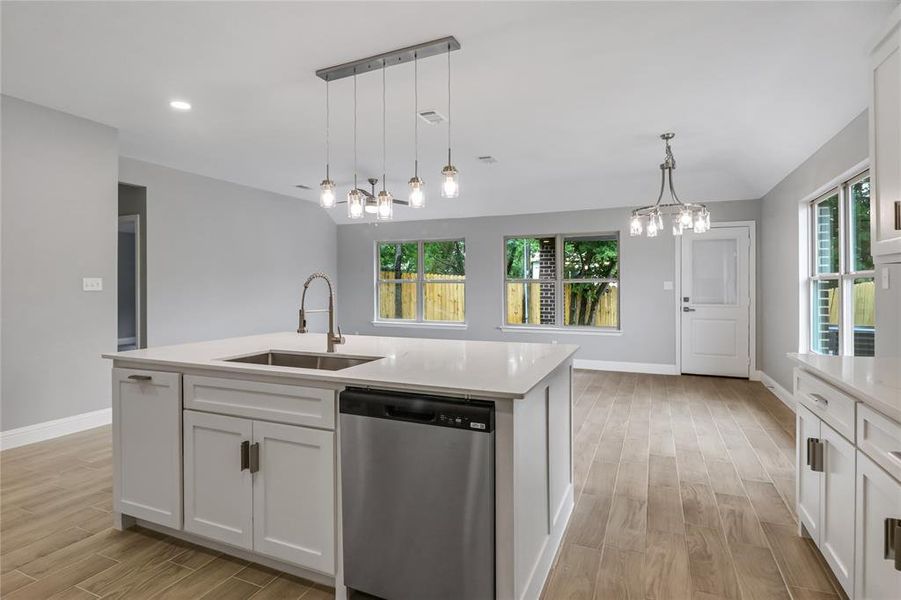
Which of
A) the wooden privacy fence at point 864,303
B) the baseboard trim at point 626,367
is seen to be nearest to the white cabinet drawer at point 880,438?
the wooden privacy fence at point 864,303

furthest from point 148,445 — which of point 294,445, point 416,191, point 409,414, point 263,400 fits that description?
point 416,191

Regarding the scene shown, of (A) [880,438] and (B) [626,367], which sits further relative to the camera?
(B) [626,367]

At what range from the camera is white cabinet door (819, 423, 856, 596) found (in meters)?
1.67

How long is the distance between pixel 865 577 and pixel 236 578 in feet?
7.46

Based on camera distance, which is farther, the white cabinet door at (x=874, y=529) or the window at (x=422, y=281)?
the window at (x=422, y=281)

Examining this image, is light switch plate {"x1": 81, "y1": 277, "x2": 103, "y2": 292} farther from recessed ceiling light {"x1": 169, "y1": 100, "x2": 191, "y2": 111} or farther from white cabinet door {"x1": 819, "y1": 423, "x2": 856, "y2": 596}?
white cabinet door {"x1": 819, "y1": 423, "x2": 856, "y2": 596}

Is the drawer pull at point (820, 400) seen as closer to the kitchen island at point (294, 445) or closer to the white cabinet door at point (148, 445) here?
the kitchen island at point (294, 445)

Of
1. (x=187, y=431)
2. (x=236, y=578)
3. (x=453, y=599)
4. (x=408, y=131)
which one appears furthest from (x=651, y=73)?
(x=236, y=578)

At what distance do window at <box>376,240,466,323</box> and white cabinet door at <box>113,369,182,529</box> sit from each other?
5645 mm

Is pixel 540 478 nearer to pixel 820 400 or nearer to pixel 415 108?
pixel 820 400

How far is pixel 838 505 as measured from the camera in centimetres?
178

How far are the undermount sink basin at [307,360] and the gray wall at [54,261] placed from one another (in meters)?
2.39

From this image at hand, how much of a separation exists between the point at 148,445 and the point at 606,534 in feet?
7.20

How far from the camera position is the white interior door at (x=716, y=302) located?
600 centimetres
